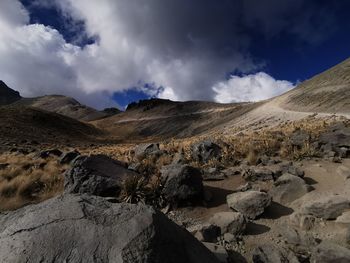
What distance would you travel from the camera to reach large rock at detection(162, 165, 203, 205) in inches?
355

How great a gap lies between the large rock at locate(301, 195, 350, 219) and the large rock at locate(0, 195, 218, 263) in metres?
3.84

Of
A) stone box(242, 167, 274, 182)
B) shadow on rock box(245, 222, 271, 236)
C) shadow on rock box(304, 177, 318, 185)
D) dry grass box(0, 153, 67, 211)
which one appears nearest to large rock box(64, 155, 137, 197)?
dry grass box(0, 153, 67, 211)

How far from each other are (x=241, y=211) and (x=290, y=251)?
7.65 ft

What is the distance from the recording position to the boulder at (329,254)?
17.6 ft

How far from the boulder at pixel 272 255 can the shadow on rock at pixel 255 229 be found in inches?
45.0

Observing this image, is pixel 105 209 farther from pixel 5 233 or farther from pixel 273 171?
pixel 273 171

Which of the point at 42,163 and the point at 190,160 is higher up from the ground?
the point at 190,160

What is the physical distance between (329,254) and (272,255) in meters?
0.91

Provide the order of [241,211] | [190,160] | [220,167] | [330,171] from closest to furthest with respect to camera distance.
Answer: [241,211] → [330,171] → [220,167] → [190,160]

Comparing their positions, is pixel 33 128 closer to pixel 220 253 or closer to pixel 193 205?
pixel 193 205

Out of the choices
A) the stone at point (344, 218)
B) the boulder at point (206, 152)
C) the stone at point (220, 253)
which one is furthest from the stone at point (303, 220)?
the boulder at point (206, 152)

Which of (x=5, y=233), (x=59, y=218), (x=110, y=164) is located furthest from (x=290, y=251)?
(x=110, y=164)

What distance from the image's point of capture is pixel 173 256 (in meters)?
4.16

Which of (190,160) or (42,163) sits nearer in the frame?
(190,160)
